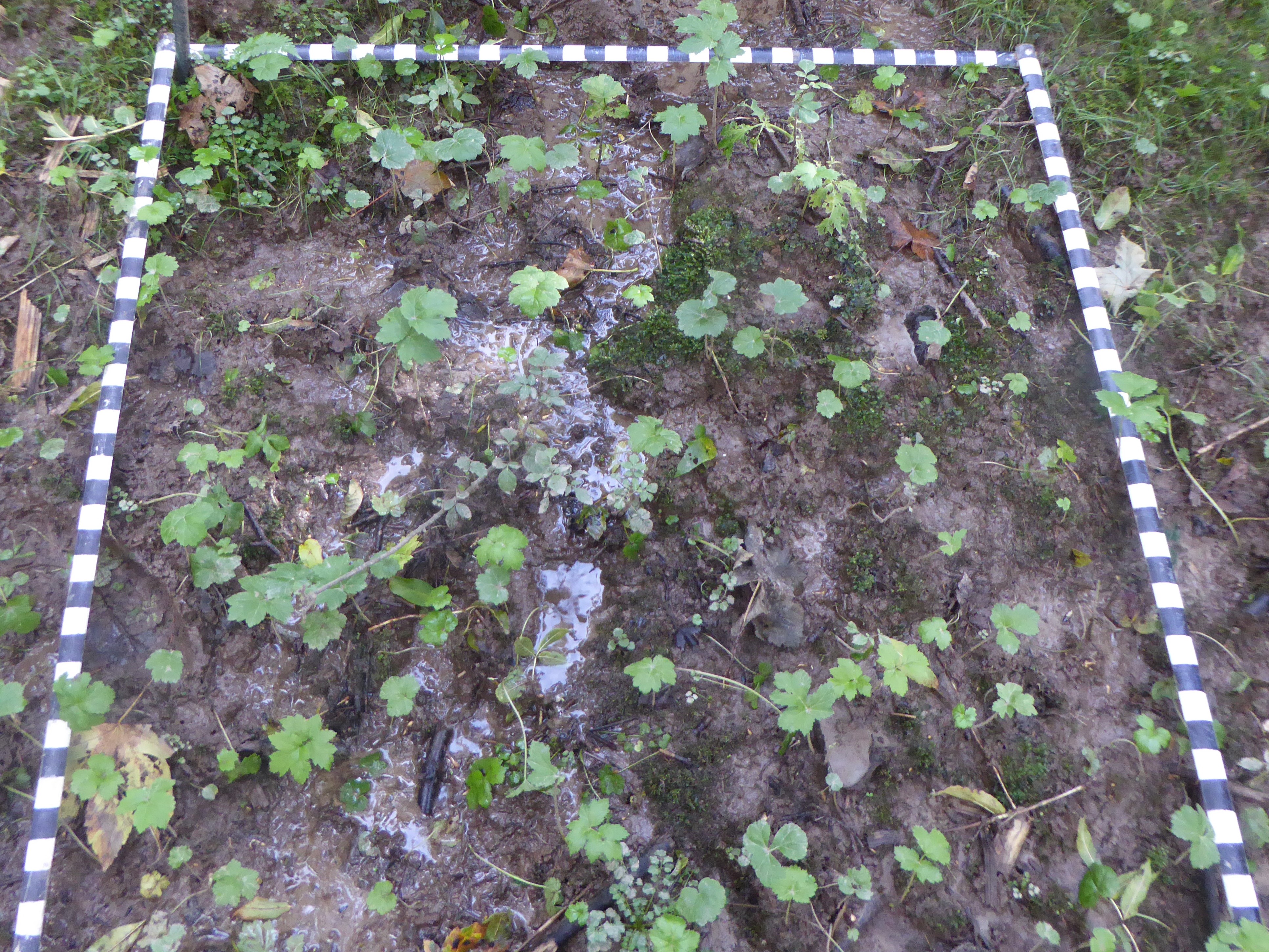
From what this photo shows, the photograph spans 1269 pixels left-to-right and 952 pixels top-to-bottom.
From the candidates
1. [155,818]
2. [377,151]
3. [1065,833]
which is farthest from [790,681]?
[377,151]

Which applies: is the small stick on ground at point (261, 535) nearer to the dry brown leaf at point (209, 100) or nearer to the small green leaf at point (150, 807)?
the small green leaf at point (150, 807)

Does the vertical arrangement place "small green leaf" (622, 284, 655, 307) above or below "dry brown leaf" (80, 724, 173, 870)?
above

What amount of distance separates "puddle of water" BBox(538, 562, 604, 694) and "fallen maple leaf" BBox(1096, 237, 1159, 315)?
2511 millimetres

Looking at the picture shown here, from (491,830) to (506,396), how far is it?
1557 millimetres

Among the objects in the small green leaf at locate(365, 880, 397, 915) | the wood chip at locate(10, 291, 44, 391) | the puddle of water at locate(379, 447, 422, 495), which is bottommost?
the small green leaf at locate(365, 880, 397, 915)

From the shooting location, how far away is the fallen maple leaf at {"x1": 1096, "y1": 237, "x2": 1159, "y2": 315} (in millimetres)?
3172

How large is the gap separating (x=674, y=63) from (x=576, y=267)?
122 centimetres

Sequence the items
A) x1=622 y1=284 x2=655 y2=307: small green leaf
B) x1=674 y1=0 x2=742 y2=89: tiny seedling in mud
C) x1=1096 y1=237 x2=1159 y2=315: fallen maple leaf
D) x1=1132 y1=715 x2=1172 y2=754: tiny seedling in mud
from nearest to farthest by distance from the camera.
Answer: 1. x1=1132 y1=715 x2=1172 y2=754: tiny seedling in mud
2. x1=622 y1=284 x2=655 y2=307: small green leaf
3. x1=674 y1=0 x2=742 y2=89: tiny seedling in mud
4. x1=1096 y1=237 x2=1159 y2=315: fallen maple leaf

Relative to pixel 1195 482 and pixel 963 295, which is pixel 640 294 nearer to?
pixel 963 295

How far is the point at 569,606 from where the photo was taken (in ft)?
8.91

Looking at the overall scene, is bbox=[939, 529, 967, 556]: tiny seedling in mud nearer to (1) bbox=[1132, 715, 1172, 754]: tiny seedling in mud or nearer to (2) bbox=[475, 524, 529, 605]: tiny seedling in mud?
(1) bbox=[1132, 715, 1172, 754]: tiny seedling in mud

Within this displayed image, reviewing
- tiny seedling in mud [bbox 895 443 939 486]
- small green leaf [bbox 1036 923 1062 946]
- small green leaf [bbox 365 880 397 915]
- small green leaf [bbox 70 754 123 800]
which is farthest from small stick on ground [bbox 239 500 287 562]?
small green leaf [bbox 1036 923 1062 946]

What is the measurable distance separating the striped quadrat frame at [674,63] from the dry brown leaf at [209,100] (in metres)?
0.08

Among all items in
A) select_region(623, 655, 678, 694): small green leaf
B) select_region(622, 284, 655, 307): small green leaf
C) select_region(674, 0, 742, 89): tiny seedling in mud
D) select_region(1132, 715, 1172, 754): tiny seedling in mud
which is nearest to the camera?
select_region(623, 655, 678, 694): small green leaf
